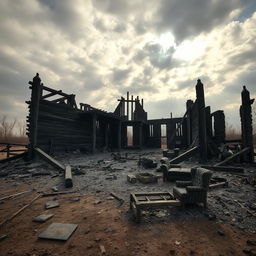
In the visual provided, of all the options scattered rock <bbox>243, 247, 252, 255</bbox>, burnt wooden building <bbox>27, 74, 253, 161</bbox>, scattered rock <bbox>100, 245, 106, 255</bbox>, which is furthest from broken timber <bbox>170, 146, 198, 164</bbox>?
scattered rock <bbox>100, 245, 106, 255</bbox>

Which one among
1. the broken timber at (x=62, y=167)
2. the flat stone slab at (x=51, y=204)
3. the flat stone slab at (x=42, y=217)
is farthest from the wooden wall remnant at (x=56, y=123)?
the flat stone slab at (x=42, y=217)

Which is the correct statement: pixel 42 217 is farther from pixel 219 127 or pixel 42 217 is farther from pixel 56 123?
pixel 219 127

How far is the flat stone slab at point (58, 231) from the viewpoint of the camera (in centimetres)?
258

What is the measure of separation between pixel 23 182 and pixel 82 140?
8508mm

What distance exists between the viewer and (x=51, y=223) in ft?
10.1

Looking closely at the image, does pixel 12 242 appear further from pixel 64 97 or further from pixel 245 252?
pixel 64 97

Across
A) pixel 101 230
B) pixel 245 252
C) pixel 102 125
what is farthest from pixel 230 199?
pixel 102 125

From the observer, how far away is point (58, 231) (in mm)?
2742

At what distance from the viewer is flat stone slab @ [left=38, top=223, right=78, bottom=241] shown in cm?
258

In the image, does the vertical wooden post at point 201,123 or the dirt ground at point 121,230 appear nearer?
the dirt ground at point 121,230

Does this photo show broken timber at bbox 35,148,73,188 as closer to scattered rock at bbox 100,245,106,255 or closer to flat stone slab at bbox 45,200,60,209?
flat stone slab at bbox 45,200,60,209

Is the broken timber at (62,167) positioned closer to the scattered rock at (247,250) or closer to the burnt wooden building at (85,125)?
the burnt wooden building at (85,125)

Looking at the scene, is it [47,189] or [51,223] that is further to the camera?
[47,189]

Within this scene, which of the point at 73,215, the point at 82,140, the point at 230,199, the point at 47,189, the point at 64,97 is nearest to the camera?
the point at 73,215
